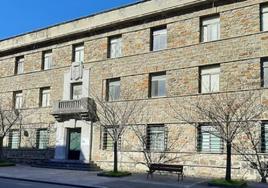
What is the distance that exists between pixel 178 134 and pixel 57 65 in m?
11.3

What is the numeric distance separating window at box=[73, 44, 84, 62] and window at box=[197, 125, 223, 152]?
34.7 ft

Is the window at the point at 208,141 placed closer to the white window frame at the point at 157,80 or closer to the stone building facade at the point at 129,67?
the stone building facade at the point at 129,67

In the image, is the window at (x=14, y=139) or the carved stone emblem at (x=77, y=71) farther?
the window at (x=14, y=139)

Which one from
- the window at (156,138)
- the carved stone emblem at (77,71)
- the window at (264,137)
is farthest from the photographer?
the carved stone emblem at (77,71)

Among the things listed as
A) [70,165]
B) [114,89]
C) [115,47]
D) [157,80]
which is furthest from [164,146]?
[115,47]

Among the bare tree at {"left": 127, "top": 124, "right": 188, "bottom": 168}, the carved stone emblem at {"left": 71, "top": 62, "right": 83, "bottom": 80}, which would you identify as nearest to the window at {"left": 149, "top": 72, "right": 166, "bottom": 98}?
the bare tree at {"left": 127, "top": 124, "right": 188, "bottom": 168}

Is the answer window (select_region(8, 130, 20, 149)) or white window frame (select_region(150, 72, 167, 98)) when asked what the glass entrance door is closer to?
window (select_region(8, 130, 20, 149))

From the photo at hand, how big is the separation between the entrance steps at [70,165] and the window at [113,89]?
14.4ft

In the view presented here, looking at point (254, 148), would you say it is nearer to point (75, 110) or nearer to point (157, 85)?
point (157, 85)

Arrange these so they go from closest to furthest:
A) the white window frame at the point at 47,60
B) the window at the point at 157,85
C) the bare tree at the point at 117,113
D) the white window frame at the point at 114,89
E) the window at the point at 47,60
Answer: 1. the bare tree at the point at 117,113
2. the window at the point at 157,85
3. the white window frame at the point at 114,89
4. the white window frame at the point at 47,60
5. the window at the point at 47,60

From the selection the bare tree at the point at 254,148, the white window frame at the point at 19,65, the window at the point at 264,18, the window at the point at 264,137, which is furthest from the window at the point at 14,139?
the window at the point at 264,18

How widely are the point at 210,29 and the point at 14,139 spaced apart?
1759 cm

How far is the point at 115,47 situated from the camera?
27188 millimetres

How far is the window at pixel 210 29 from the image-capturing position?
2312cm
